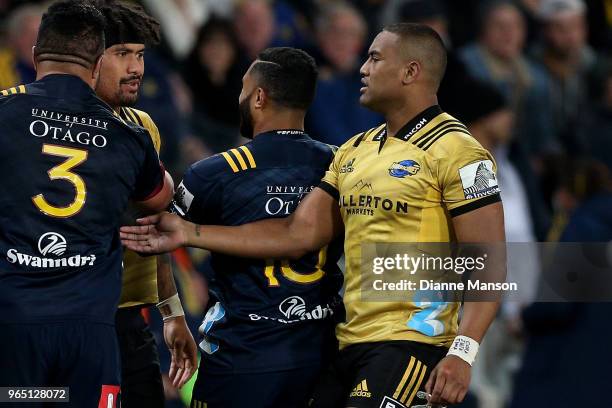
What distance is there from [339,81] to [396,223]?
5856 millimetres

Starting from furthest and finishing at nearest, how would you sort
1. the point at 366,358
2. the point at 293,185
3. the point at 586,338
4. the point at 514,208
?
the point at 514,208, the point at 586,338, the point at 293,185, the point at 366,358

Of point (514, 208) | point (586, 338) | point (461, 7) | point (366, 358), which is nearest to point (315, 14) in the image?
point (461, 7)

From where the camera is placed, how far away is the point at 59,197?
18.7 ft

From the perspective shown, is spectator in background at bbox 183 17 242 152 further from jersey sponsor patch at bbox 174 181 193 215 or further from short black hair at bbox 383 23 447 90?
short black hair at bbox 383 23 447 90

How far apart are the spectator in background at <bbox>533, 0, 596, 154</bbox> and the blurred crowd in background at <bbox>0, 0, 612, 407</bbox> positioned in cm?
1

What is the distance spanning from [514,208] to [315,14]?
11.9 ft

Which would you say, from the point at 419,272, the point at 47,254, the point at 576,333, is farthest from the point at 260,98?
the point at 576,333

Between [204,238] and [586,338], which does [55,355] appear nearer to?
[204,238]

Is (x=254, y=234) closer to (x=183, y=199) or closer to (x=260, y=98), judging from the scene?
(x=183, y=199)

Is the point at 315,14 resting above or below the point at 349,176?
above

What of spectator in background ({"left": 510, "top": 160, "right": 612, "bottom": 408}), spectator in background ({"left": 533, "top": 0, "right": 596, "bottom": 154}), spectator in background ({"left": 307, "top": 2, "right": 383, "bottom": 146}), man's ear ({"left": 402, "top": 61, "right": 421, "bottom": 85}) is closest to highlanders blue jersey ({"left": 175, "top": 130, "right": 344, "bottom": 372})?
man's ear ({"left": 402, "top": 61, "right": 421, "bottom": 85})

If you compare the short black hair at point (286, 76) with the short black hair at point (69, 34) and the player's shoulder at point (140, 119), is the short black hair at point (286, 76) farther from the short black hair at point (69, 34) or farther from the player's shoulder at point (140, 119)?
the short black hair at point (69, 34)

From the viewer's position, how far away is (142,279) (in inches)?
277

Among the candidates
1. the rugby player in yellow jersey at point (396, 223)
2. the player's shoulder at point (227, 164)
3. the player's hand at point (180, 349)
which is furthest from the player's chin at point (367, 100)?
the player's hand at point (180, 349)
